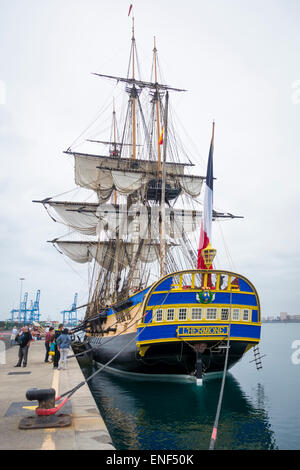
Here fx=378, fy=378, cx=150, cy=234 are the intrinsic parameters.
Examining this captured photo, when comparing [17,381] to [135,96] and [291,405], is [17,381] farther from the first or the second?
[135,96]

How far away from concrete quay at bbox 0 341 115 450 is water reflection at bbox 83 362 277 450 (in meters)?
→ 1.97

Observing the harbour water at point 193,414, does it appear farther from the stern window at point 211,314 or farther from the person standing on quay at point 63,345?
the stern window at point 211,314

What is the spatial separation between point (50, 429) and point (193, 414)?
25.4ft

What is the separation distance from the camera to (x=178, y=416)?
1312 centimetres

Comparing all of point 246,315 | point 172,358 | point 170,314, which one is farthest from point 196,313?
point 246,315

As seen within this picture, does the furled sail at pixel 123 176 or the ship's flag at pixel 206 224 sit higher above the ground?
the furled sail at pixel 123 176

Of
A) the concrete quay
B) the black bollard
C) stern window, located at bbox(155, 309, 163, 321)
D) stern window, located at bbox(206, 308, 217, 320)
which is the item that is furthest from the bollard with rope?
stern window, located at bbox(206, 308, 217, 320)

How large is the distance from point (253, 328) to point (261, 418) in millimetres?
6282

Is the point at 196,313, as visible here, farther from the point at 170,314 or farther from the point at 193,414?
the point at 193,414

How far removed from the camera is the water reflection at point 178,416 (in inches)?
411

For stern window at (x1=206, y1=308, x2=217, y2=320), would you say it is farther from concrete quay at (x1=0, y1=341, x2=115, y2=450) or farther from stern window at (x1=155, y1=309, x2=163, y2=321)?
concrete quay at (x1=0, y1=341, x2=115, y2=450)

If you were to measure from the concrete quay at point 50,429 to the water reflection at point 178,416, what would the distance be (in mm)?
1972

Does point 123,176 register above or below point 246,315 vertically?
above

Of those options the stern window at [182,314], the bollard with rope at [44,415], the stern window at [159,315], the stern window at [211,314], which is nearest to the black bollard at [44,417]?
the bollard with rope at [44,415]
